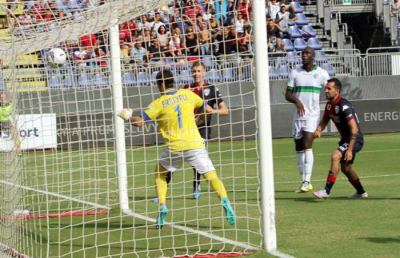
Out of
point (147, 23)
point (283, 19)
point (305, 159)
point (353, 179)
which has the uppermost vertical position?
point (147, 23)

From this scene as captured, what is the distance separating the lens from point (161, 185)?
11.3 meters

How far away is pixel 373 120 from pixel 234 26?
64.3ft

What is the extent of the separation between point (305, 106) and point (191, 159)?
172 inches

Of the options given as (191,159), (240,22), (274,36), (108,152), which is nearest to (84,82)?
(108,152)

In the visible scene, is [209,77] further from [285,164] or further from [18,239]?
[18,239]

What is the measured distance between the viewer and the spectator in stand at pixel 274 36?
32188mm

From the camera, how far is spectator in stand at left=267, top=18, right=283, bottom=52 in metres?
32.2

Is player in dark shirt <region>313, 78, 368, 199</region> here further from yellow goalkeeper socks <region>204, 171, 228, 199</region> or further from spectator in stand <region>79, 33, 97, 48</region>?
spectator in stand <region>79, 33, 97, 48</region>

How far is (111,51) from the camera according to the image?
43.9ft

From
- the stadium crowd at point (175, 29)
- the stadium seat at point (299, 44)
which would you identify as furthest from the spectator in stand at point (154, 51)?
the stadium seat at point (299, 44)

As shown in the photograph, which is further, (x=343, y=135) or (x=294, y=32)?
(x=294, y=32)

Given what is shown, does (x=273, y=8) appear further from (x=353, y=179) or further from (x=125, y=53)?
(x=353, y=179)

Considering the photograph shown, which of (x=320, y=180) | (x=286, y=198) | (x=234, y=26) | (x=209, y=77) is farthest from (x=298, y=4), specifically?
(x=234, y=26)

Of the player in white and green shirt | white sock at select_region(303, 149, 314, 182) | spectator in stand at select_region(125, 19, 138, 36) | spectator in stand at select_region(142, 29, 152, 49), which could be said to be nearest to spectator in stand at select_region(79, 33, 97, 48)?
spectator in stand at select_region(125, 19, 138, 36)
